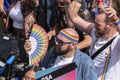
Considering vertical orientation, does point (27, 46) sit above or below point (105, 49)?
above

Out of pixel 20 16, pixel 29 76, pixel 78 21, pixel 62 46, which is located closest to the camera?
pixel 29 76

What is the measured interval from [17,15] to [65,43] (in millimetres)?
1413

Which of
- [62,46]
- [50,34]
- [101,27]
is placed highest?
[101,27]

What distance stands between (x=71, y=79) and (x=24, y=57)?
1.74 feet

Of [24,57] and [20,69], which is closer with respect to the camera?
[20,69]

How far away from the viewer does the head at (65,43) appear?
3.79 metres

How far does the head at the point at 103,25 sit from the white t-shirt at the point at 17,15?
4.64 feet

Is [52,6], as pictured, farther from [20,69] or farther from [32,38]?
[20,69]

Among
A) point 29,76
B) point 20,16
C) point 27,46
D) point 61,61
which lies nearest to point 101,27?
point 61,61

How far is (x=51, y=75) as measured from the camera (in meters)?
3.26

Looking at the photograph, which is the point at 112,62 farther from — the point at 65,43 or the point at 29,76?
the point at 29,76

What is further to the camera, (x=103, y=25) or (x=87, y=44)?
(x=87, y=44)

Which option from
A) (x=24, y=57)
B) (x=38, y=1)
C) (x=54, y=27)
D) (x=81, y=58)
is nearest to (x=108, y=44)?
(x=81, y=58)

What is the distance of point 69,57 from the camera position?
12.5ft
